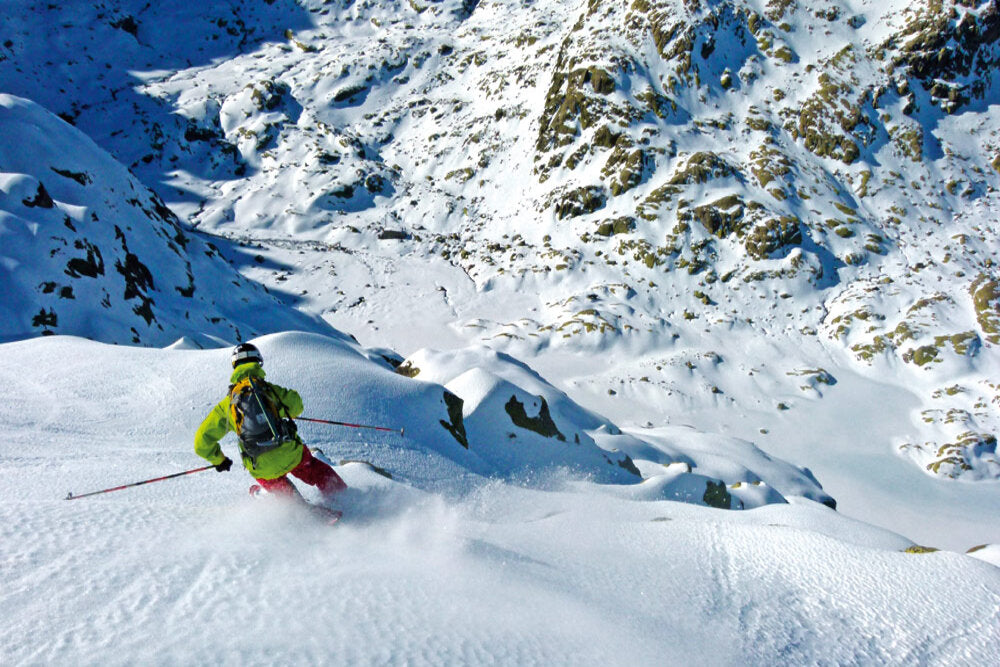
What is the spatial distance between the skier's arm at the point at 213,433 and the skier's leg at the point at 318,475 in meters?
0.85

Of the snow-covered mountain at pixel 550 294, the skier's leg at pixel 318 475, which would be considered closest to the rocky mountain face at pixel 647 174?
the snow-covered mountain at pixel 550 294

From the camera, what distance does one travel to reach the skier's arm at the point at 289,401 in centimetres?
573

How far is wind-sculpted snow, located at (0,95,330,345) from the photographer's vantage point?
1650 cm

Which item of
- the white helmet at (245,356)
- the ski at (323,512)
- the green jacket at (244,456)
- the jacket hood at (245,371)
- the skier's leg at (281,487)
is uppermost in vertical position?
the white helmet at (245,356)

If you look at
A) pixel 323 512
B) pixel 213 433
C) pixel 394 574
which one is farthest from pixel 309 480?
pixel 394 574

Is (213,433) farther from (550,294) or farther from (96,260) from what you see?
(550,294)

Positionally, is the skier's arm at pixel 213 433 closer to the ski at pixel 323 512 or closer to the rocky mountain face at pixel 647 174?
the ski at pixel 323 512

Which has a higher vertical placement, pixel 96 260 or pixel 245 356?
pixel 96 260

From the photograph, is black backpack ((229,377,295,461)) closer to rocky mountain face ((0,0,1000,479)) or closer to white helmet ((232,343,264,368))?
white helmet ((232,343,264,368))

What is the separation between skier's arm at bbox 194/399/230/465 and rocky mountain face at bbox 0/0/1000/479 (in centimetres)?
3354

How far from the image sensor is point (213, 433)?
18.1 feet

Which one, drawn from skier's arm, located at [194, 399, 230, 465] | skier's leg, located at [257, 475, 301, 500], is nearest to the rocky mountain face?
skier's leg, located at [257, 475, 301, 500]

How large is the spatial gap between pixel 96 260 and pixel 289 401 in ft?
60.5

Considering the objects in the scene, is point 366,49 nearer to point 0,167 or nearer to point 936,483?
point 0,167
